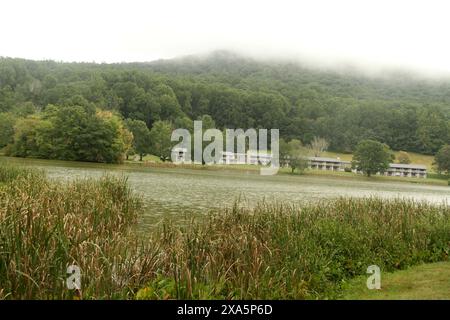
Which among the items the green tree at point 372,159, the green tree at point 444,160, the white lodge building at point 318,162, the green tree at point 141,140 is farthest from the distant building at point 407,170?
the green tree at point 141,140

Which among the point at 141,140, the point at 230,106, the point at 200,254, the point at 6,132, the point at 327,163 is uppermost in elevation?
the point at 230,106

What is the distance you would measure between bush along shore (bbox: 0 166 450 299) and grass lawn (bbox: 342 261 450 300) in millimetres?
398

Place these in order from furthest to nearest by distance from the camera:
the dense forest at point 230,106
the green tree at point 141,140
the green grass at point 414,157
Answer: the green grass at point 414,157, the dense forest at point 230,106, the green tree at point 141,140

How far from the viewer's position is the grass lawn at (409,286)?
814cm

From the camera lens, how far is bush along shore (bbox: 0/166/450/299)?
→ 688 cm

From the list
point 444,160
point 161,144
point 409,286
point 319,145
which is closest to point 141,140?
A: point 161,144

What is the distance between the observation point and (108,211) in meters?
12.1

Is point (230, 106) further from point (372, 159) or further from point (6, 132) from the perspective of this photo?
point (6, 132)

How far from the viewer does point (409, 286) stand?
886 centimetres

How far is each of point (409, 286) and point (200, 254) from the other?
426 centimetres

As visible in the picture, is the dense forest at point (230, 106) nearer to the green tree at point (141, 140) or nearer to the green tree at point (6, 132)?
the green tree at point (141, 140)

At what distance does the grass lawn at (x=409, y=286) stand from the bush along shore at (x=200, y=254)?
398mm

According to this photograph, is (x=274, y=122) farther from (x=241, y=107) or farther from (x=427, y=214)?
(x=427, y=214)

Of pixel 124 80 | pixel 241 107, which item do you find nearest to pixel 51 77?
pixel 124 80
